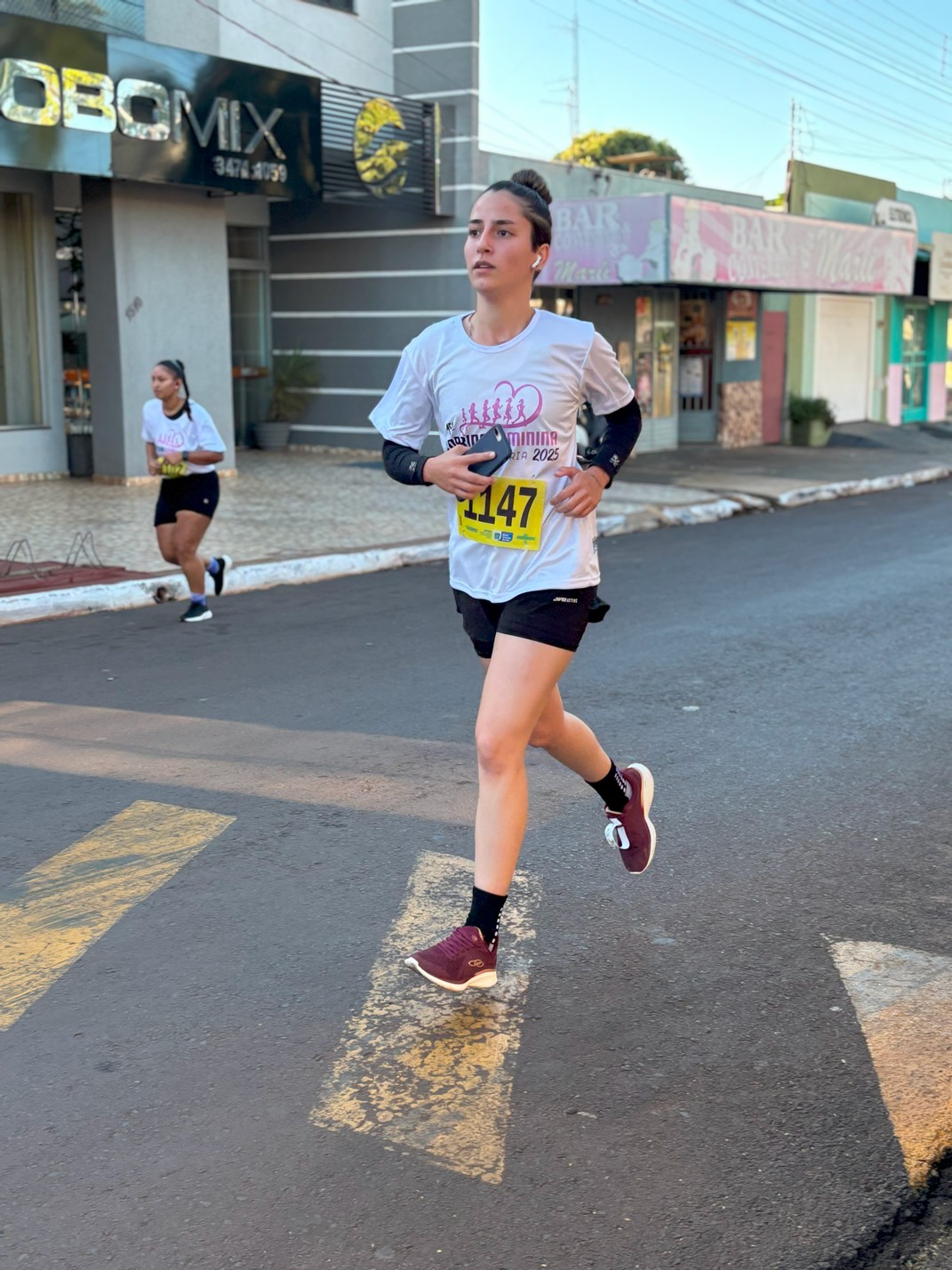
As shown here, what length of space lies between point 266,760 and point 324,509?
9648 mm

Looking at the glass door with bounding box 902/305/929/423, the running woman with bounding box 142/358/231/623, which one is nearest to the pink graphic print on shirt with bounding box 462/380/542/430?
the running woman with bounding box 142/358/231/623

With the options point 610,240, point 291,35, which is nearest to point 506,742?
point 610,240

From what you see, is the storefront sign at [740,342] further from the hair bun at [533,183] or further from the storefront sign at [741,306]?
the hair bun at [533,183]

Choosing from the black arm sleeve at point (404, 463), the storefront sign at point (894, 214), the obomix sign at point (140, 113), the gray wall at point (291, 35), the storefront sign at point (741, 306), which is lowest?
the black arm sleeve at point (404, 463)

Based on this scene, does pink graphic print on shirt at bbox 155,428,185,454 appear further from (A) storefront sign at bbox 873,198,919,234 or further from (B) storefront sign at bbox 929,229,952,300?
(B) storefront sign at bbox 929,229,952,300

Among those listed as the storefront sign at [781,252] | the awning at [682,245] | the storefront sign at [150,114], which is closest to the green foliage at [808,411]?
the storefront sign at [781,252]

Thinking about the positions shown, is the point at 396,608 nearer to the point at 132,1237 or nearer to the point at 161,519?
the point at 161,519

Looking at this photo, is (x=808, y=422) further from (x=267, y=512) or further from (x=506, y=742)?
(x=506, y=742)

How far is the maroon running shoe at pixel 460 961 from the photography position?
3689 millimetres

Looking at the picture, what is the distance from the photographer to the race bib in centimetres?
382

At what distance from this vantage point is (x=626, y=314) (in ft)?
78.2

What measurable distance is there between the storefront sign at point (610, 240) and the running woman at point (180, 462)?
10540 mm

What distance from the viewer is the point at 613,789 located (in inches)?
174

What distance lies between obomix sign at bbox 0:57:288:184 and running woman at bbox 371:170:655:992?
40.7 feet
